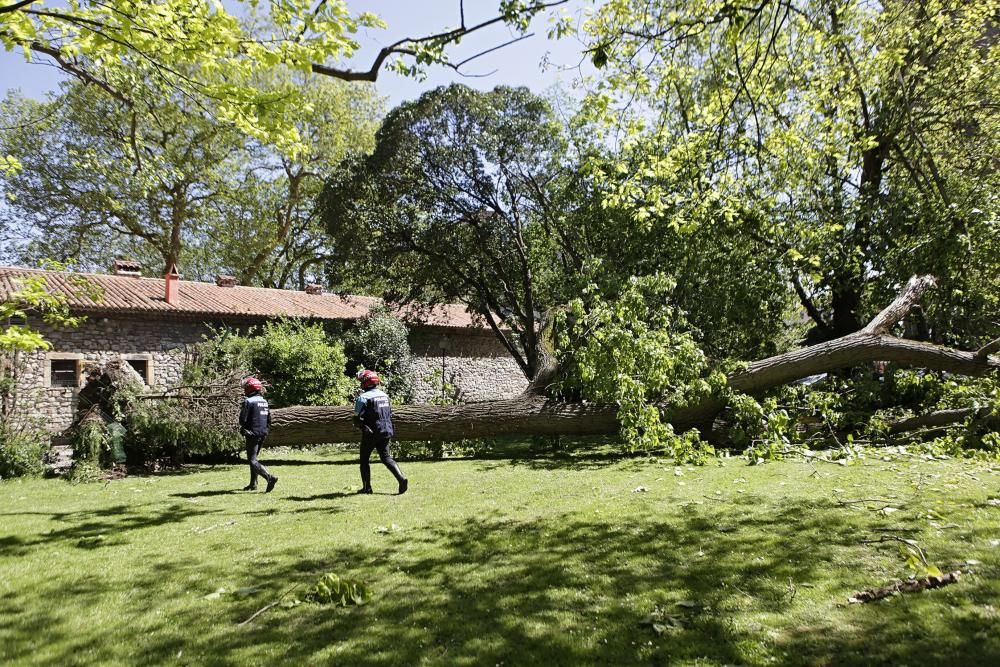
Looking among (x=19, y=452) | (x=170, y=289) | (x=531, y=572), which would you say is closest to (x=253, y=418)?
(x=19, y=452)

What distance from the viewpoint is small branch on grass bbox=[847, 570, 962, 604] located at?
11.8 ft

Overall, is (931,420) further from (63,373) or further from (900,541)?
(63,373)

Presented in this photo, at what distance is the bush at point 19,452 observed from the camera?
10750 mm

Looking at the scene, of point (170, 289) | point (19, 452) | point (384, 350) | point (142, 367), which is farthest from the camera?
point (384, 350)

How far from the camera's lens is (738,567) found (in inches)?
174

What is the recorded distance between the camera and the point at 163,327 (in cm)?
1870

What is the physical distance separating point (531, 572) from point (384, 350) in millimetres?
17268

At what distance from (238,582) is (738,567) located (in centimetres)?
368

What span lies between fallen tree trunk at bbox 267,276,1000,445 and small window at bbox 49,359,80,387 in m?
9.06

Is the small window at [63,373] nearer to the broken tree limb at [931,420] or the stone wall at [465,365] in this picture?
the stone wall at [465,365]

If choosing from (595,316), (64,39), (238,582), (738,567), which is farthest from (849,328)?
(64,39)

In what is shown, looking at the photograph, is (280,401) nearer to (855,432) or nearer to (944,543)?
(855,432)

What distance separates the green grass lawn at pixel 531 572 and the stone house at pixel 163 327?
863 centimetres

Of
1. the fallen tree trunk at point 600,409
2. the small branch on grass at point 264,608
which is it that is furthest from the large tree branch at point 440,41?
the fallen tree trunk at point 600,409
